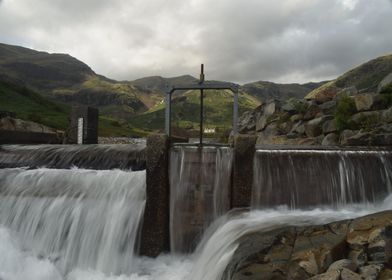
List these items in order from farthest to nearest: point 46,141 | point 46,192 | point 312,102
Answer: point 312,102 < point 46,141 < point 46,192

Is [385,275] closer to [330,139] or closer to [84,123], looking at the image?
[84,123]

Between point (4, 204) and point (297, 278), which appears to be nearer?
point (297, 278)

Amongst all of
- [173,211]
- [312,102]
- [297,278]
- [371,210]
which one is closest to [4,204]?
[173,211]

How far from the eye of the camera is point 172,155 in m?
15.5

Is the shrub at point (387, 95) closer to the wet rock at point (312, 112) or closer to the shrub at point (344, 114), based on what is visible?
the shrub at point (344, 114)

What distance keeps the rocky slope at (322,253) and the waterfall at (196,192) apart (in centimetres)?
482

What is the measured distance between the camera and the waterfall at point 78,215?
1439cm

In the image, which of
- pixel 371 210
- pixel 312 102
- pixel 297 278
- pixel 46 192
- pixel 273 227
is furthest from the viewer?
pixel 312 102

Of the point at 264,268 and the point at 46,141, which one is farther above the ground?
the point at 46,141

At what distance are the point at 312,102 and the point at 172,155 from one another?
115 ft

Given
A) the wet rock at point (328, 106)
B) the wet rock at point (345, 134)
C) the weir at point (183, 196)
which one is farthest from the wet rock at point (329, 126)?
the weir at point (183, 196)

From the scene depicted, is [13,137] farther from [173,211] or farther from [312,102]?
[312,102]

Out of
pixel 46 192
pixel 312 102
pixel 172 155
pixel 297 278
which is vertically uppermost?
pixel 312 102

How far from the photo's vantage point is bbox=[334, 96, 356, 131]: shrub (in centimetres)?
3312
